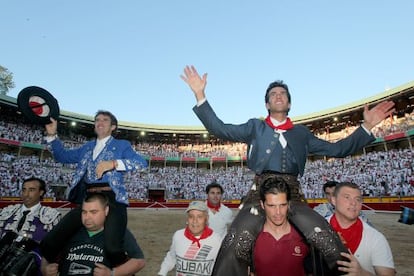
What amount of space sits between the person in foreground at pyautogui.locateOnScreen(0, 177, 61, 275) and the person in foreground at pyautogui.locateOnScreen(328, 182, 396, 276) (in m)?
2.79

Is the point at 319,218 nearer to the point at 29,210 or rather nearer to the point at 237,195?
the point at 29,210

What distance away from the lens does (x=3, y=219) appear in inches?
146

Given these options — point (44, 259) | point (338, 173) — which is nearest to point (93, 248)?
point (44, 259)

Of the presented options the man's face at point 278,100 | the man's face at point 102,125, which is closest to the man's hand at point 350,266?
the man's face at point 278,100

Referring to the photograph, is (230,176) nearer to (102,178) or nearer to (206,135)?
(206,135)

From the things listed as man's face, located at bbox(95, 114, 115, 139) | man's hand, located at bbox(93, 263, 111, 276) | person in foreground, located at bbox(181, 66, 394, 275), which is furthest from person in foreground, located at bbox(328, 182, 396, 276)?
man's face, located at bbox(95, 114, 115, 139)

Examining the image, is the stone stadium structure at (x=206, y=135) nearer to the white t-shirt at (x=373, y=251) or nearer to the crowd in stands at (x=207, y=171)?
the crowd in stands at (x=207, y=171)

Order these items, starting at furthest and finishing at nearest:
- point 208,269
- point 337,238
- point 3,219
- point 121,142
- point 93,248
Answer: point 3,219 < point 121,142 < point 208,269 < point 93,248 < point 337,238

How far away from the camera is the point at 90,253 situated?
265 centimetres

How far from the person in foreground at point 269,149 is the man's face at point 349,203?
33 centimetres

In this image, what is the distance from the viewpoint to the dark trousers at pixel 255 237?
6.79 feet

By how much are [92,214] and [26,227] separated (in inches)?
60.7

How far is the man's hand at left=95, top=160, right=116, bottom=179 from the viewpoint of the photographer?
2852 millimetres

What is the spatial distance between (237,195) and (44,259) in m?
28.3
